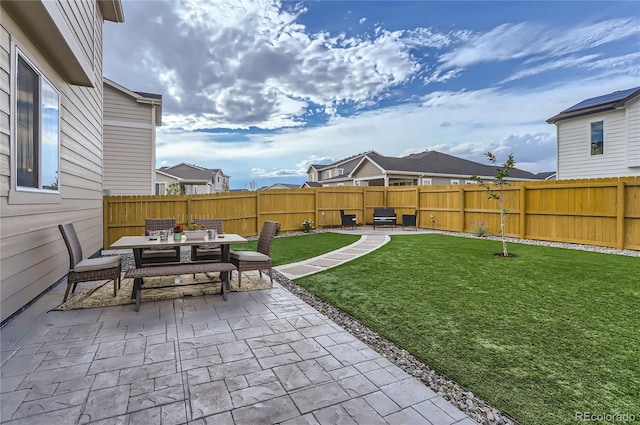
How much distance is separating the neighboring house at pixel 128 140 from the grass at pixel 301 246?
19.3ft

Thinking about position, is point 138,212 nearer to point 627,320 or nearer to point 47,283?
point 47,283

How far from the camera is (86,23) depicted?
5.83m

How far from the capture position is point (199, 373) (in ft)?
7.83

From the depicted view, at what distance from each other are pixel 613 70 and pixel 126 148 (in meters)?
18.8

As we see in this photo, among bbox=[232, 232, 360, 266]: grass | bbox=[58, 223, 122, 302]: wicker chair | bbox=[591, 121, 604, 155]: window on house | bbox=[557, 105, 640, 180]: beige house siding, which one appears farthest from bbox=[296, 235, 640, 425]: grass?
bbox=[591, 121, 604, 155]: window on house

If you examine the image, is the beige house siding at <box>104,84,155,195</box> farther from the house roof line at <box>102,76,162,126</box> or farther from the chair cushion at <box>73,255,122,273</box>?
the chair cushion at <box>73,255,122,273</box>

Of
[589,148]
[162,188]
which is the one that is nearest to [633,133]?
[589,148]

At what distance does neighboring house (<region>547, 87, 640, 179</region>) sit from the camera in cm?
1045

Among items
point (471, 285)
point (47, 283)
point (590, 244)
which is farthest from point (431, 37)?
point (47, 283)

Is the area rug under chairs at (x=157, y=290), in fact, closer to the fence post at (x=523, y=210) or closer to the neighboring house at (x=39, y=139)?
the neighboring house at (x=39, y=139)

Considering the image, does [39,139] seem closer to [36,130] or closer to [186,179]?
[36,130]

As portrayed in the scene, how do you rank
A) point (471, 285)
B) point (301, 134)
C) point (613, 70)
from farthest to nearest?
point (301, 134) → point (613, 70) → point (471, 285)

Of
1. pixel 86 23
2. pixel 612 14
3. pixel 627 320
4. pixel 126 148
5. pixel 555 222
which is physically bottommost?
pixel 627 320

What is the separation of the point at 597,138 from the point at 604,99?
171cm
